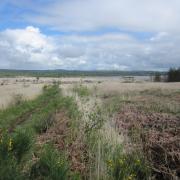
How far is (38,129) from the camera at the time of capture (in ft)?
48.9

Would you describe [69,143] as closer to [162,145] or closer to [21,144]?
[21,144]

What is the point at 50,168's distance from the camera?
24.8 feet

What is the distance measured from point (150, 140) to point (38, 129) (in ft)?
20.3

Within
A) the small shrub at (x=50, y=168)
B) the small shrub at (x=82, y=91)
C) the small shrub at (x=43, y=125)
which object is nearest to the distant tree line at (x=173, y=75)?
the small shrub at (x=82, y=91)

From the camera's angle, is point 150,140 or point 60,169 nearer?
point 60,169

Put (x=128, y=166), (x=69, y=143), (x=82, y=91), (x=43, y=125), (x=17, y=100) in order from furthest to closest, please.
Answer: (x=82, y=91)
(x=17, y=100)
(x=43, y=125)
(x=69, y=143)
(x=128, y=166)

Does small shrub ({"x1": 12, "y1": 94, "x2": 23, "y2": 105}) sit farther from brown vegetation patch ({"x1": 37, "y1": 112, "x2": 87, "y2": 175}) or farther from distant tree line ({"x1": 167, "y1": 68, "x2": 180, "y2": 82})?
distant tree line ({"x1": 167, "y1": 68, "x2": 180, "y2": 82})

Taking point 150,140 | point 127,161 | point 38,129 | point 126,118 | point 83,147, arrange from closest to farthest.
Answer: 1. point 127,161
2. point 150,140
3. point 83,147
4. point 126,118
5. point 38,129

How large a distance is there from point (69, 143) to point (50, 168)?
326cm

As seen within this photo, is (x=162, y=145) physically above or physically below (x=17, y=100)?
above

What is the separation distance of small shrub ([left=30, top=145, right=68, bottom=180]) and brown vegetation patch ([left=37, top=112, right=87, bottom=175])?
3.20ft

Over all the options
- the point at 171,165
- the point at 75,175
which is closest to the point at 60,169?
the point at 75,175

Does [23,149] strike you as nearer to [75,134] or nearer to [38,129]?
[75,134]

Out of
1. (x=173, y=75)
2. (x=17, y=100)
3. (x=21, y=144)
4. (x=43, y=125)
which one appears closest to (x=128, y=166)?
(x=21, y=144)
